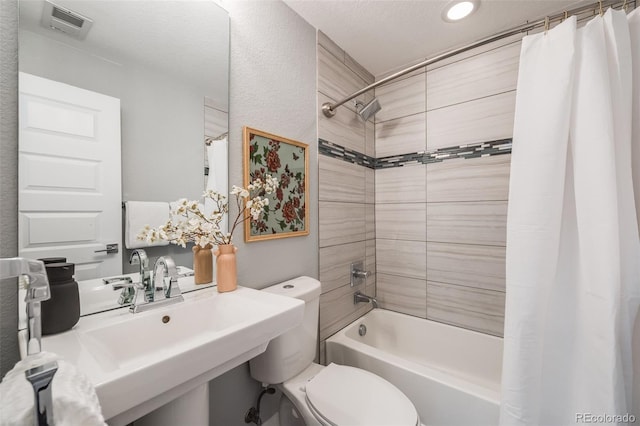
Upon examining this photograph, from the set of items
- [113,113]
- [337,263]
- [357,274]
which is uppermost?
[113,113]

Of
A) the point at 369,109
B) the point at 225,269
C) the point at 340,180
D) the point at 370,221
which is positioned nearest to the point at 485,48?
the point at 369,109

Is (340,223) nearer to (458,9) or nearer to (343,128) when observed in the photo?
(343,128)

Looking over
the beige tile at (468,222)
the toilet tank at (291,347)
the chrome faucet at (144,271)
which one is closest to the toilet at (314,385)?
the toilet tank at (291,347)

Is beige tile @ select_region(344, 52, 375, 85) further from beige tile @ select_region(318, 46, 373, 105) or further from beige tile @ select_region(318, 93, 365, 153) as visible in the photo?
beige tile @ select_region(318, 93, 365, 153)

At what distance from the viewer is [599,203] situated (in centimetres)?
89

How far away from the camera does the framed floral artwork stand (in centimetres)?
129

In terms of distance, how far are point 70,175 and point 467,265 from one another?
2061 millimetres

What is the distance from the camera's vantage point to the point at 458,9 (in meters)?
1.47

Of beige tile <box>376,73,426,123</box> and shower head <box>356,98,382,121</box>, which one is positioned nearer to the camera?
shower head <box>356,98,382,121</box>

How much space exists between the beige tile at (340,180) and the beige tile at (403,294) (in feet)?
2.25

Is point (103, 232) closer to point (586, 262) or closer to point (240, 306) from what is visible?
point (240, 306)

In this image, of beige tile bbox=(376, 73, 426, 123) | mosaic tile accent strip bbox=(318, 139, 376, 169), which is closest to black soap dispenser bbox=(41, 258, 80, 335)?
mosaic tile accent strip bbox=(318, 139, 376, 169)

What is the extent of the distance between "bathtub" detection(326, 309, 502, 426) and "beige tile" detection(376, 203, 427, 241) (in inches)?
23.7

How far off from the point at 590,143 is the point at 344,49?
150 cm
